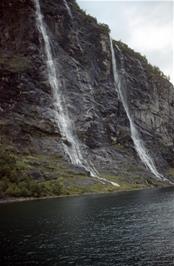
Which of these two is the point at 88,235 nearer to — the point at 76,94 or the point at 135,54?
the point at 76,94

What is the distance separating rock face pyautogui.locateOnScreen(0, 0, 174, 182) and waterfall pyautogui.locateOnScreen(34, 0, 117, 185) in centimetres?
188

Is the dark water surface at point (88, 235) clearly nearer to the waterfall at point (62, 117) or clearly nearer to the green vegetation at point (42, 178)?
the green vegetation at point (42, 178)

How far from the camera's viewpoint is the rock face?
13050 centimetres

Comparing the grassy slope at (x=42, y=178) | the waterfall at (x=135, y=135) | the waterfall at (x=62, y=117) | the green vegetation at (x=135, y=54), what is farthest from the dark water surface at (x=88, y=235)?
the green vegetation at (x=135, y=54)

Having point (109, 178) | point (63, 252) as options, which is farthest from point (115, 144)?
point (63, 252)

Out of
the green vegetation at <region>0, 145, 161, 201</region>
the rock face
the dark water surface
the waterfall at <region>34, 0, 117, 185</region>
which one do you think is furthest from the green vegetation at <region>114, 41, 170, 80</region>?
the dark water surface

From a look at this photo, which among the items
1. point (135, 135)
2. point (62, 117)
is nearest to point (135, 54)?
point (135, 135)

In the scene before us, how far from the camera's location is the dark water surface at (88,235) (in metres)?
36.6

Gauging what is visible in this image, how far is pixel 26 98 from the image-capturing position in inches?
5340

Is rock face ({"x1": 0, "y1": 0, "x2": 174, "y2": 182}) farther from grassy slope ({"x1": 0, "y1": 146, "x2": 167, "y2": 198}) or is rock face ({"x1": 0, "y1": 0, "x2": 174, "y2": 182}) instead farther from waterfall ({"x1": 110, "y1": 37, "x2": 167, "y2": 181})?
grassy slope ({"x1": 0, "y1": 146, "x2": 167, "y2": 198})

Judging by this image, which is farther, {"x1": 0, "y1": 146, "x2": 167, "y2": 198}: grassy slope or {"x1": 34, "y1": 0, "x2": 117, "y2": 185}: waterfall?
{"x1": 34, "y1": 0, "x2": 117, "y2": 185}: waterfall

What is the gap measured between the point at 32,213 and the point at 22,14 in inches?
3995

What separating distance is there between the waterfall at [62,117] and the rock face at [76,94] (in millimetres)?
1880

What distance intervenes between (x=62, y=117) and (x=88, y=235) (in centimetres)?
9184
